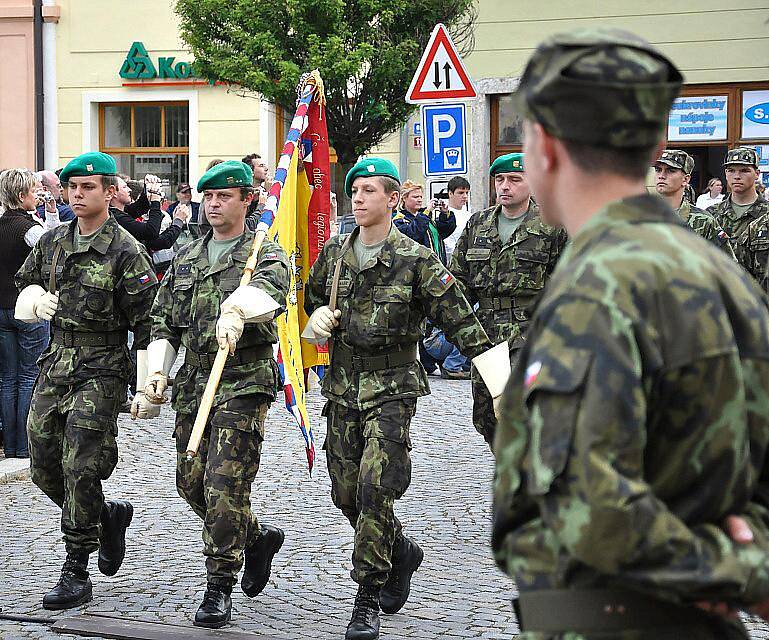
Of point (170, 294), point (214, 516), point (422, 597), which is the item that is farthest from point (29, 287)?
point (422, 597)

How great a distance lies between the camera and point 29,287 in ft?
22.4

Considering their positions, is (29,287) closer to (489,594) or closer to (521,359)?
(489,594)

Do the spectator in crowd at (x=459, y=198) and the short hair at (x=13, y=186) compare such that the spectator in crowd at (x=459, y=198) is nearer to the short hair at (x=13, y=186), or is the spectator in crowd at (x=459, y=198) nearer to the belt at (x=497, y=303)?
the short hair at (x=13, y=186)

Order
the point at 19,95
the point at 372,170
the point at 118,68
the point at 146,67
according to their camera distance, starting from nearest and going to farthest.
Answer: the point at 372,170 → the point at 146,67 → the point at 118,68 → the point at 19,95

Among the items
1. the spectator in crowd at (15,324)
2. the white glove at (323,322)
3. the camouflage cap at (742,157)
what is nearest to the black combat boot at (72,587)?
the white glove at (323,322)

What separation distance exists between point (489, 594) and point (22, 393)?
4.82 metres

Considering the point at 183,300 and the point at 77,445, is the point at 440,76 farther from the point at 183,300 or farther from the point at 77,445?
the point at 77,445

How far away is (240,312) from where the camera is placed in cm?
580

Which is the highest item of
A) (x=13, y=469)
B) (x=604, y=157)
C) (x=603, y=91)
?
(x=603, y=91)

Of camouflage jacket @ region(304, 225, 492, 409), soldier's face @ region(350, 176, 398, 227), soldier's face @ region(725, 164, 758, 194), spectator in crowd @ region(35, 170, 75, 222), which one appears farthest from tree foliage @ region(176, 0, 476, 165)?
camouflage jacket @ region(304, 225, 492, 409)

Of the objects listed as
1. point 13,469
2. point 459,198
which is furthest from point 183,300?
point 459,198

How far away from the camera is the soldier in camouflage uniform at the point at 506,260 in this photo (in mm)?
7816

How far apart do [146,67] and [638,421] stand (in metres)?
22.2

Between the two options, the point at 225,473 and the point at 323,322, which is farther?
the point at 323,322
